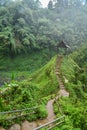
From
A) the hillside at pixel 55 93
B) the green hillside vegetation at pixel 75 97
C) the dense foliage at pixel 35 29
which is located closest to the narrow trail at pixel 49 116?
the hillside at pixel 55 93

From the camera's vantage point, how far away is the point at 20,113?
37.0 feet

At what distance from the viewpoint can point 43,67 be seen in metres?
27.2

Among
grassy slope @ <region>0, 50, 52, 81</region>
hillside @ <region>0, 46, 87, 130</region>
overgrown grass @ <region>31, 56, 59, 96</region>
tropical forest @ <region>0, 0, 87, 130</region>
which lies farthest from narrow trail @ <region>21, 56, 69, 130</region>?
grassy slope @ <region>0, 50, 52, 81</region>

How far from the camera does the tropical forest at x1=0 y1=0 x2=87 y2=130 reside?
11.9m

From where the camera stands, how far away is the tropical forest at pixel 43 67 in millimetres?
11891

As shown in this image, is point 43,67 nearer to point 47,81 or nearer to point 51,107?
point 47,81

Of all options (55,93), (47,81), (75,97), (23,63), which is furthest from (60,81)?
(23,63)

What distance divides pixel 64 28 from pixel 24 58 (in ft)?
40.3

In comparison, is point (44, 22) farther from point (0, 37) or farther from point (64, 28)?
point (0, 37)

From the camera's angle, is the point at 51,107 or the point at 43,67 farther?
the point at 43,67

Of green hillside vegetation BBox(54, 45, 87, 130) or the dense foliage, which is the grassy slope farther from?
green hillside vegetation BBox(54, 45, 87, 130)

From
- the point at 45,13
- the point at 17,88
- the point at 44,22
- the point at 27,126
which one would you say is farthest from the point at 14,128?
the point at 45,13

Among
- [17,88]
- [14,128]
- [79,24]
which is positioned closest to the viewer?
[14,128]

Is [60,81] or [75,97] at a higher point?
[60,81]
